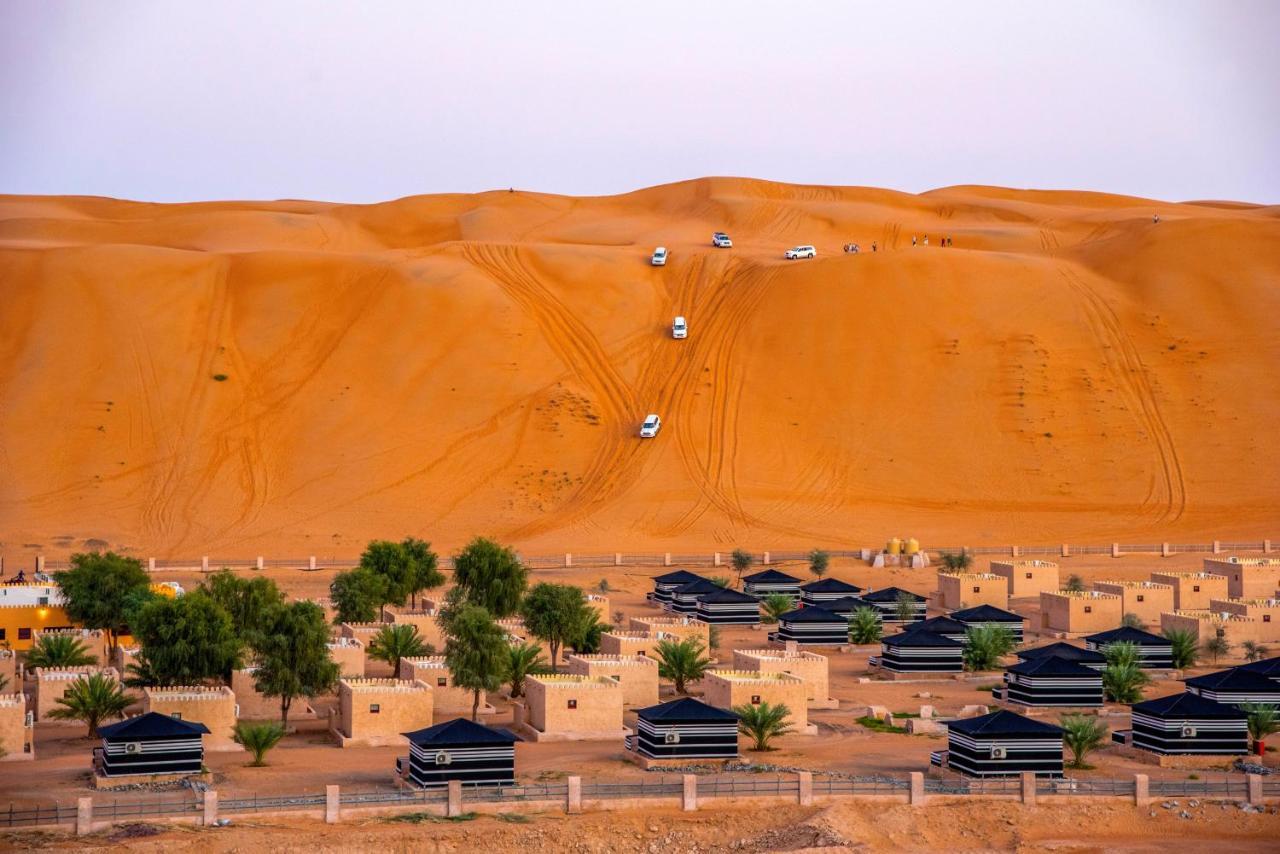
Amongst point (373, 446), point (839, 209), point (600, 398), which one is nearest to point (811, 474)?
point (600, 398)

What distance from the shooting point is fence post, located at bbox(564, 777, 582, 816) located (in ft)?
89.6

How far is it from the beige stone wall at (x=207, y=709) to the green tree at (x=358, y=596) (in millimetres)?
11658

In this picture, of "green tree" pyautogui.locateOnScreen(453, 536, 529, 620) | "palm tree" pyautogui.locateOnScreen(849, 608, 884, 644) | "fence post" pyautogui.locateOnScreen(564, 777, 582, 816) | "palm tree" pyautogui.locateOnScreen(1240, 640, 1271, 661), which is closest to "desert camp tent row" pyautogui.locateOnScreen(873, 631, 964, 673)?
"palm tree" pyautogui.locateOnScreen(849, 608, 884, 644)

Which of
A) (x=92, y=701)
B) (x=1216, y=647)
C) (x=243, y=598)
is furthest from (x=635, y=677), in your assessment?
(x=1216, y=647)

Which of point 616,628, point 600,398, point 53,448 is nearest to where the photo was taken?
point 616,628

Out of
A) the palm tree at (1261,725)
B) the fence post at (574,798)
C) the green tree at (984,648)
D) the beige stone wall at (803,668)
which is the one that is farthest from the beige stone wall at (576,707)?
the palm tree at (1261,725)

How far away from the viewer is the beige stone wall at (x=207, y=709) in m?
31.4

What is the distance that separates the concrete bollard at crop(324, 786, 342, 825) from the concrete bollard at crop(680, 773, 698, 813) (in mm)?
5483

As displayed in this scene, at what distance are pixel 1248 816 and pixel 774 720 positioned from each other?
8.63 metres

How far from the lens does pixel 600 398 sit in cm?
7694

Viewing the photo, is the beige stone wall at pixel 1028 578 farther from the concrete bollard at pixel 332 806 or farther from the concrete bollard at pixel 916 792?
the concrete bollard at pixel 332 806

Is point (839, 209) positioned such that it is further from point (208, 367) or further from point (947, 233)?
point (208, 367)

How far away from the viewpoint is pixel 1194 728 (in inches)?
1255

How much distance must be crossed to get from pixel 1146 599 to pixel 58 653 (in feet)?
97.1
